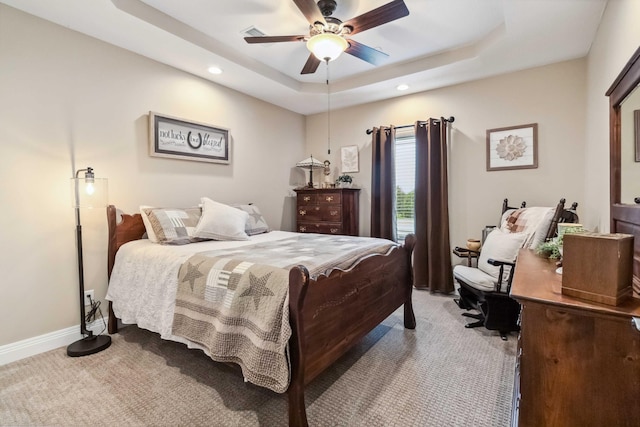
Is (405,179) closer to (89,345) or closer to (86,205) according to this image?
(86,205)

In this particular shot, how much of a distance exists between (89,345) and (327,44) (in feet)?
9.64

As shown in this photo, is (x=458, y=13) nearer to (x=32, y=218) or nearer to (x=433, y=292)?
(x=433, y=292)

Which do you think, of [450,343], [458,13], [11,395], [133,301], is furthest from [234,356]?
[458,13]

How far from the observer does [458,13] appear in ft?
8.45

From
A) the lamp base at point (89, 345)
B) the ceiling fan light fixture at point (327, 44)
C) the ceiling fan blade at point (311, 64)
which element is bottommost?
the lamp base at point (89, 345)

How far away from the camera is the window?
4141 mm

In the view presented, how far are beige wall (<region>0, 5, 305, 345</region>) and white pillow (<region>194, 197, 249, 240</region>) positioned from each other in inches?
23.3

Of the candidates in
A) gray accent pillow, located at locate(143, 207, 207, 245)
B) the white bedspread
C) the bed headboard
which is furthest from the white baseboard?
gray accent pillow, located at locate(143, 207, 207, 245)

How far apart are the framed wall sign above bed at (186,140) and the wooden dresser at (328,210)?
127 centimetres

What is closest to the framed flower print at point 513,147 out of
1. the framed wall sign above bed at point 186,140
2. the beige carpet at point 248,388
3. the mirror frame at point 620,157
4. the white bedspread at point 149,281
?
the mirror frame at point 620,157

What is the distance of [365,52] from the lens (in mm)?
2543

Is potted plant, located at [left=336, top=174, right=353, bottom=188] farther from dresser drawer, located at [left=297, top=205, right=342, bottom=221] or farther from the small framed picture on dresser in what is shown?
dresser drawer, located at [left=297, top=205, right=342, bottom=221]

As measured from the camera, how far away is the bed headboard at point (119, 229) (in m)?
2.73

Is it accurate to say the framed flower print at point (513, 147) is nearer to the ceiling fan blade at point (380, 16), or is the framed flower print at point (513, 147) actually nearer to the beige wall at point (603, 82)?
the beige wall at point (603, 82)
